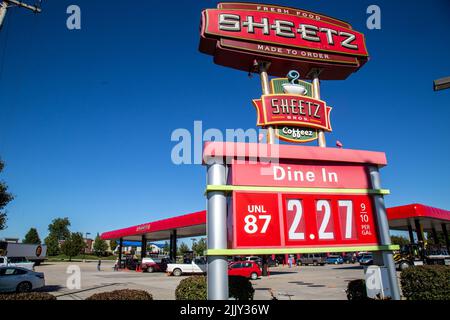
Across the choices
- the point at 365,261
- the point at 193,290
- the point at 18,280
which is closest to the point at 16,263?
the point at 18,280

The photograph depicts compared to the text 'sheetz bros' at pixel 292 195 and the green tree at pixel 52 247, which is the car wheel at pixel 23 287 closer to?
the text 'sheetz bros' at pixel 292 195

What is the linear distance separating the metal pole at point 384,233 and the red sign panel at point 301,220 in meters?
0.13

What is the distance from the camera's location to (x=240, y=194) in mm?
5586

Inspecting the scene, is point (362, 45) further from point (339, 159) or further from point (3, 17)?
point (3, 17)

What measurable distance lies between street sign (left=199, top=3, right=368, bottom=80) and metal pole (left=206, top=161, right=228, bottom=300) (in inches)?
205

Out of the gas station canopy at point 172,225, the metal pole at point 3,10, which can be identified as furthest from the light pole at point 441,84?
the gas station canopy at point 172,225

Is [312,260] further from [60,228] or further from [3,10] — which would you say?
[60,228]

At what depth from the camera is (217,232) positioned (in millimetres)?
5285

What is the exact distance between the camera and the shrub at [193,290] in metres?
7.05

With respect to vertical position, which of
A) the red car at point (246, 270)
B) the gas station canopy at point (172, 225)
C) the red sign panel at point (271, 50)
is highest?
the red sign panel at point (271, 50)

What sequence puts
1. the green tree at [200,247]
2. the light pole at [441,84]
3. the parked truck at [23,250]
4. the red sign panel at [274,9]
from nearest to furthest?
1. the light pole at [441,84]
2. the red sign panel at [274,9]
3. the parked truck at [23,250]
4. the green tree at [200,247]

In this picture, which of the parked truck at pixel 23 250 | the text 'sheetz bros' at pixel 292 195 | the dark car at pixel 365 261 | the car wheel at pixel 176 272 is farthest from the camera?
the parked truck at pixel 23 250

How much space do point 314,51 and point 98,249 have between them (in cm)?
9745
